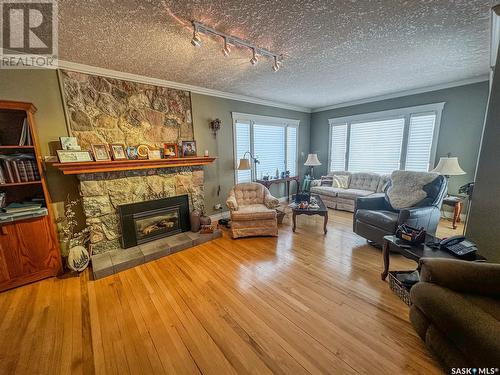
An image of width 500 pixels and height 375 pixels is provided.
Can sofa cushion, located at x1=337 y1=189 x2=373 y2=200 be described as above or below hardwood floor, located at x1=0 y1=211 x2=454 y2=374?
above

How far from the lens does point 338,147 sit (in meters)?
5.40

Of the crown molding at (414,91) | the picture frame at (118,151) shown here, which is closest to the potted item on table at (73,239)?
the picture frame at (118,151)

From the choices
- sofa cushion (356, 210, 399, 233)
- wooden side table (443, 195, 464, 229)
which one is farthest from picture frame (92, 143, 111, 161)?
wooden side table (443, 195, 464, 229)

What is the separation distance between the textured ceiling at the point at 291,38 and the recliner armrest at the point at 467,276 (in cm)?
197

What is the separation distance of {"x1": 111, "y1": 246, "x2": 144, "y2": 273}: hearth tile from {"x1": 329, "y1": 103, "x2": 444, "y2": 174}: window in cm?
505

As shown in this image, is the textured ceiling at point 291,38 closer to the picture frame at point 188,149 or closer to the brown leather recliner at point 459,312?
the picture frame at point 188,149

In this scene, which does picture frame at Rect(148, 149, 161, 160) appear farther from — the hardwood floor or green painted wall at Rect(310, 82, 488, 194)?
green painted wall at Rect(310, 82, 488, 194)

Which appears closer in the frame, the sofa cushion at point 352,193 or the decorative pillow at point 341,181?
the sofa cushion at point 352,193

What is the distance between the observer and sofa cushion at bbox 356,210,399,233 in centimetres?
254

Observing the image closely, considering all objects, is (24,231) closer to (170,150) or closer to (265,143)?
(170,150)

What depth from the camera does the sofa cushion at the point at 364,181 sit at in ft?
14.7

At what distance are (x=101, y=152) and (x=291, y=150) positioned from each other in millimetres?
4303

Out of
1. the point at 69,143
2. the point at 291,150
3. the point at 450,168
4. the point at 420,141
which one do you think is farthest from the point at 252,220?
the point at 420,141

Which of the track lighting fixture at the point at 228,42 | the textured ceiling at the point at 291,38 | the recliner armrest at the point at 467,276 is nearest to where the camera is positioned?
the recliner armrest at the point at 467,276
